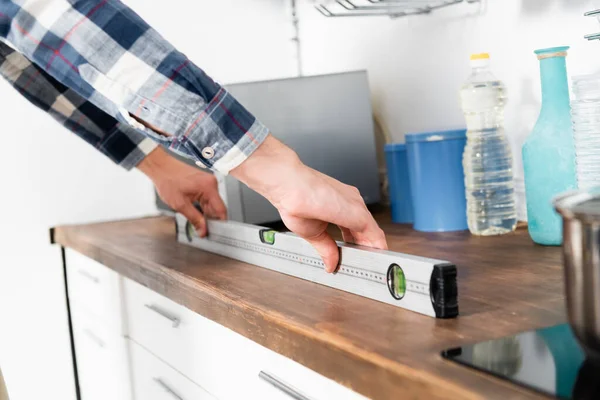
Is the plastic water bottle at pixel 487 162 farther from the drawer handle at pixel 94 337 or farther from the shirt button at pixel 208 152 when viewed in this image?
the drawer handle at pixel 94 337

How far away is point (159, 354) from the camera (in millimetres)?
1312

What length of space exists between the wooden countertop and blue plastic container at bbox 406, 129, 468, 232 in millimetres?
54

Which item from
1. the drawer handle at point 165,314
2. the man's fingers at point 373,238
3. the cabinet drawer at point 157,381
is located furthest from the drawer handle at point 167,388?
the man's fingers at point 373,238

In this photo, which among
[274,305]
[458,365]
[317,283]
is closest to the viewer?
[458,365]

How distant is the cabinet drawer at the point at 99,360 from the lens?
156 cm

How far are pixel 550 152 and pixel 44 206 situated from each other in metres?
1.39

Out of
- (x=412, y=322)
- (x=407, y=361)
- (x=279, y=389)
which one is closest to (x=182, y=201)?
(x=279, y=389)

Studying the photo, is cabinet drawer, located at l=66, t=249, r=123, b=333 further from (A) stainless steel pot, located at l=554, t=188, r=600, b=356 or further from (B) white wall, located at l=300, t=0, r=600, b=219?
(A) stainless steel pot, located at l=554, t=188, r=600, b=356

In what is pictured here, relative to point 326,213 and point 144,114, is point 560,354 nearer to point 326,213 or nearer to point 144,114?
point 326,213

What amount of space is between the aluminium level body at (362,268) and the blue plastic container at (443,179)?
37 cm

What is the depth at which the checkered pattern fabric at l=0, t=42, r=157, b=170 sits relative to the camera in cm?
148

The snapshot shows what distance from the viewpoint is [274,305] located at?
872 mm

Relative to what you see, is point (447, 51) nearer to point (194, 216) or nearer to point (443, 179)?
point (443, 179)

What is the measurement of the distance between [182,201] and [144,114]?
56cm
